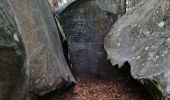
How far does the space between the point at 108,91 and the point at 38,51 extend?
1.51m

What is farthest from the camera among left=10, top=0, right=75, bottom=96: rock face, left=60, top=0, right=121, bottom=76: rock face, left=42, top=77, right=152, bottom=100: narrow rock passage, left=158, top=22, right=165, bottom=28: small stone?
left=60, top=0, right=121, bottom=76: rock face

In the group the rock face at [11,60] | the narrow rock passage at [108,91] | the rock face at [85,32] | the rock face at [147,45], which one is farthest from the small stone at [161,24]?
the rock face at [11,60]

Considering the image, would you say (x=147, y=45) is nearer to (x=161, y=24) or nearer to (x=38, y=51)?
(x=161, y=24)

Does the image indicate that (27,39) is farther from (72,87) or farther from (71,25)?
(71,25)

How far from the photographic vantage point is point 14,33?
202cm

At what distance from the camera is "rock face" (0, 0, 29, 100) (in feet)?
6.40

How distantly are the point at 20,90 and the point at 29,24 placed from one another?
9.81ft

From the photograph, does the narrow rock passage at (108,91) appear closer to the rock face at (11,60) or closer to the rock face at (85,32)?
the rock face at (85,32)

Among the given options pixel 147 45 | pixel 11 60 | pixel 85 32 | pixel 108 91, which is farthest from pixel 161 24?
pixel 11 60

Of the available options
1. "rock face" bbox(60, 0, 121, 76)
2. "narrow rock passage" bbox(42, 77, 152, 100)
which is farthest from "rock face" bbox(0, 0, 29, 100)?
"rock face" bbox(60, 0, 121, 76)

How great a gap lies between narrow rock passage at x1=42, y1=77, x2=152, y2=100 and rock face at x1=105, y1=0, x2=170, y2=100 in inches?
24.1

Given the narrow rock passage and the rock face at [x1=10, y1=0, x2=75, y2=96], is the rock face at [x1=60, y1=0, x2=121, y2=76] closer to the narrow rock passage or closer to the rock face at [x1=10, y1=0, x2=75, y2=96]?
the narrow rock passage

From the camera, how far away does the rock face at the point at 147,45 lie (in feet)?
12.0

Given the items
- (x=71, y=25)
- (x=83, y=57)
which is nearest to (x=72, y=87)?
(x=83, y=57)
